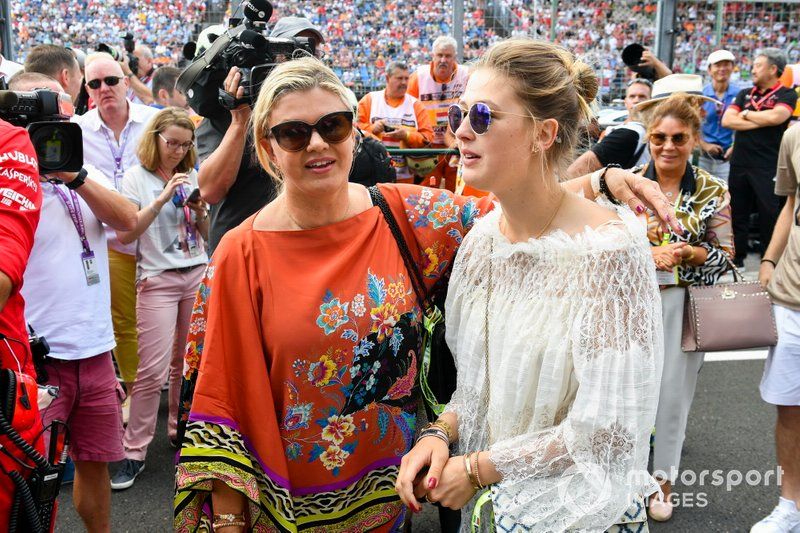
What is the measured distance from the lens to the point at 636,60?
6.39 m

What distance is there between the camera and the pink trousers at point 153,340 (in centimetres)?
411

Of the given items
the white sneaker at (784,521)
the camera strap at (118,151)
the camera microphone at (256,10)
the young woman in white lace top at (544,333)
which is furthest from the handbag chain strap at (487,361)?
the camera strap at (118,151)

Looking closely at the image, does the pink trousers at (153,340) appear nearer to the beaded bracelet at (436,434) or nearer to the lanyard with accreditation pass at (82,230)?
the lanyard with accreditation pass at (82,230)

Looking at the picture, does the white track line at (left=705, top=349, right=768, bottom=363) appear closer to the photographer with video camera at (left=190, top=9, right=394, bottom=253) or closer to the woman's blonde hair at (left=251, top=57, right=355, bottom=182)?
the photographer with video camera at (left=190, top=9, right=394, bottom=253)

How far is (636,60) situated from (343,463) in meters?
5.46

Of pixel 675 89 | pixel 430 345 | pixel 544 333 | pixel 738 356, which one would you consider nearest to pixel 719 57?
pixel 738 356

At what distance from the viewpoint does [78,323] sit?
10.0 ft

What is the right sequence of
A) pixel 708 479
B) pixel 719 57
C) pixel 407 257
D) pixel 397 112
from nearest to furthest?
pixel 407 257
pixel 708 479
pixel 397 112
pixel 719 57

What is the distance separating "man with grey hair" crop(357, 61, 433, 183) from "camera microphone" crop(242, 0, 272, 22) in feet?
13.0

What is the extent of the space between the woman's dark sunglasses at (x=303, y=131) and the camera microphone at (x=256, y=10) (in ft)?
4.30

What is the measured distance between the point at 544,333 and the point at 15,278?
4.42 feet

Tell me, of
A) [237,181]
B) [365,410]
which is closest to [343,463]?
[365,410]

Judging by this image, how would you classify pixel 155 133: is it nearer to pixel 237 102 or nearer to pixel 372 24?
pixel 237 102

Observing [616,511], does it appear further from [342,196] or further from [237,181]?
[237,181]
